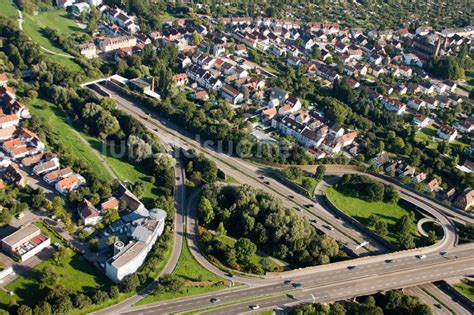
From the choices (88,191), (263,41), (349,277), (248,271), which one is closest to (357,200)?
(349,277)

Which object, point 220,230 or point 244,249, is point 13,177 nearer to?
point 220,230

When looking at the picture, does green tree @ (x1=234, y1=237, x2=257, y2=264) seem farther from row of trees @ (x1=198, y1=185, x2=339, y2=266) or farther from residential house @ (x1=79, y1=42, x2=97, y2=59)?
residential house @ (x1=79, y1=42, x2=97, y2=59)

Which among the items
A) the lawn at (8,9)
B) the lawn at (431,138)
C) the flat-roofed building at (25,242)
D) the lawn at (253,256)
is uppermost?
the lawn at (8,9)

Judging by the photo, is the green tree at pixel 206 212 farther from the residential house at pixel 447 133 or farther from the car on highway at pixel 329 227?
the residential house at pixel 447 133

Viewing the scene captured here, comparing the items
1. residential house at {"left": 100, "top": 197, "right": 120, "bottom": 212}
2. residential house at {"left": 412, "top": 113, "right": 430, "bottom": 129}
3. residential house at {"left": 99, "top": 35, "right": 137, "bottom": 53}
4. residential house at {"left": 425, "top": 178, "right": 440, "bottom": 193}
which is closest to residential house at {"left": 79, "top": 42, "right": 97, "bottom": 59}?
residential house at {"left": 99, "top": 35, "right": 137, "bottom": 53}

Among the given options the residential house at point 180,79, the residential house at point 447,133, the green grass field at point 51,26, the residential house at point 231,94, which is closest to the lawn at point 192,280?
the residential house at point 231,94

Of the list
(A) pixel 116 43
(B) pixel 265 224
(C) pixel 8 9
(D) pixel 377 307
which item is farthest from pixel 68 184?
(C) pixel 8 9
